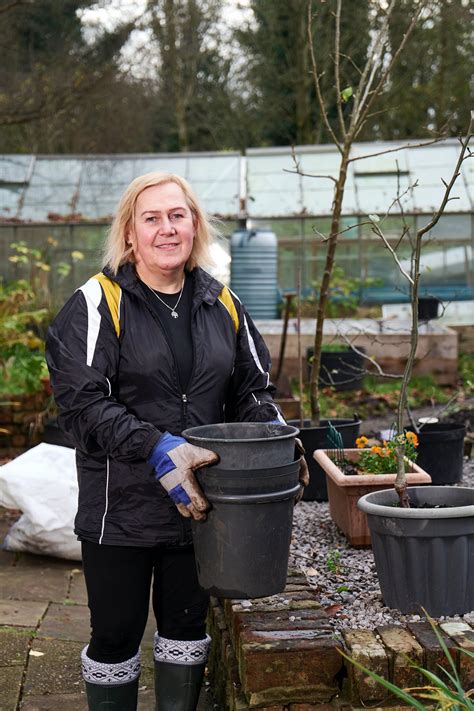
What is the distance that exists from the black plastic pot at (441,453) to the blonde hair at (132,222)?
2.39 metres

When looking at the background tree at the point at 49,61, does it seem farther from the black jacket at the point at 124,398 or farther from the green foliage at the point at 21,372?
the black jacket at the point at 124,398

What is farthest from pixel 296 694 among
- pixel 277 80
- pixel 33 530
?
pixel 277 80

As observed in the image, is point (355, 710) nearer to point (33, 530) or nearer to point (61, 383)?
point (61, 383)

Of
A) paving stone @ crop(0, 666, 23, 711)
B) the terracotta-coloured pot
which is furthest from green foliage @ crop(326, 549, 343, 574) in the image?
paving stone @ crop(0, 666, 23, 711)

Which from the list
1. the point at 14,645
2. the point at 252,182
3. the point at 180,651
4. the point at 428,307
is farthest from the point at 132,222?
the point at 252,182

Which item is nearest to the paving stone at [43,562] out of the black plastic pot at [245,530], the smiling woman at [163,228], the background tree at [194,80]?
the black plastic pot at [245,530]

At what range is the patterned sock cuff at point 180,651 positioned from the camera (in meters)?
2.78

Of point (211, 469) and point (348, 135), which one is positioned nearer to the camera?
point (211, 469)

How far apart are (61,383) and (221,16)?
21.3 meters

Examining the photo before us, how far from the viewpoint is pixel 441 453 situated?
16.2ft

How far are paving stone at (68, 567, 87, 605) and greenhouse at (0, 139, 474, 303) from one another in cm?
882

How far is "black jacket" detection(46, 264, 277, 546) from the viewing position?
8.21 feet

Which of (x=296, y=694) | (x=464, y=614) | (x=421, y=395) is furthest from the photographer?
(x=421, y=395)

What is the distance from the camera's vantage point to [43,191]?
51.8ft
